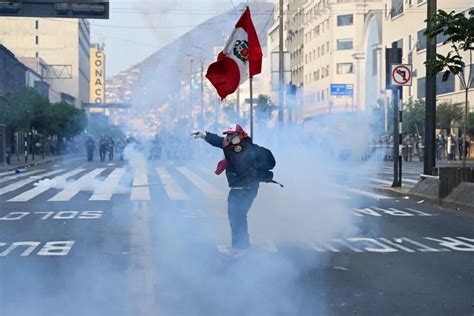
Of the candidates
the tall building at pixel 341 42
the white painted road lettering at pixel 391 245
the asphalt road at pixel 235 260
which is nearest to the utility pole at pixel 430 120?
the asphalt road at pixel 235 260

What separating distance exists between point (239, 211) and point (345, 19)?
269ft

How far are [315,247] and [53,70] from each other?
384 feet

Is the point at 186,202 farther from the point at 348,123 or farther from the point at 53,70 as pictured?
the point at 53,70

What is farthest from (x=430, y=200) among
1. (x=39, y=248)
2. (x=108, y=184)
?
(x=108, y=184)

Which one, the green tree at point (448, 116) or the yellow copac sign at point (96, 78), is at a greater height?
the yellow copac sign at point (96, 78)

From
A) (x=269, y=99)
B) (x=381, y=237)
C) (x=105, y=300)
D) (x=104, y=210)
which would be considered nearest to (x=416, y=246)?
(x=381, y=237)

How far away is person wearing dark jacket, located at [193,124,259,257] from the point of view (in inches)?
378

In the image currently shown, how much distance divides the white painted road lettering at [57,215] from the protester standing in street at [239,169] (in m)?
5.25

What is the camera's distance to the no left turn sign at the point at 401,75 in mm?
20156

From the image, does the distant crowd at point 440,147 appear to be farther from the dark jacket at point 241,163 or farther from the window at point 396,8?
the dark jacket at point 241,163

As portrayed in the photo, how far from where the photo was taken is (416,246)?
425 inches

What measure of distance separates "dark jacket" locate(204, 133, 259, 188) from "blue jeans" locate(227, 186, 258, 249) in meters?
0.10

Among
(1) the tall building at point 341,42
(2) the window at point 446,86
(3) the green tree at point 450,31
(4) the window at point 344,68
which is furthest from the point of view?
(4) the window at point 344,68

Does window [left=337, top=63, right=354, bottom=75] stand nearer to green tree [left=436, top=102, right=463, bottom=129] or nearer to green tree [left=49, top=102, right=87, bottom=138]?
green tree [left=49, top=102, right=87, bottom=138]
